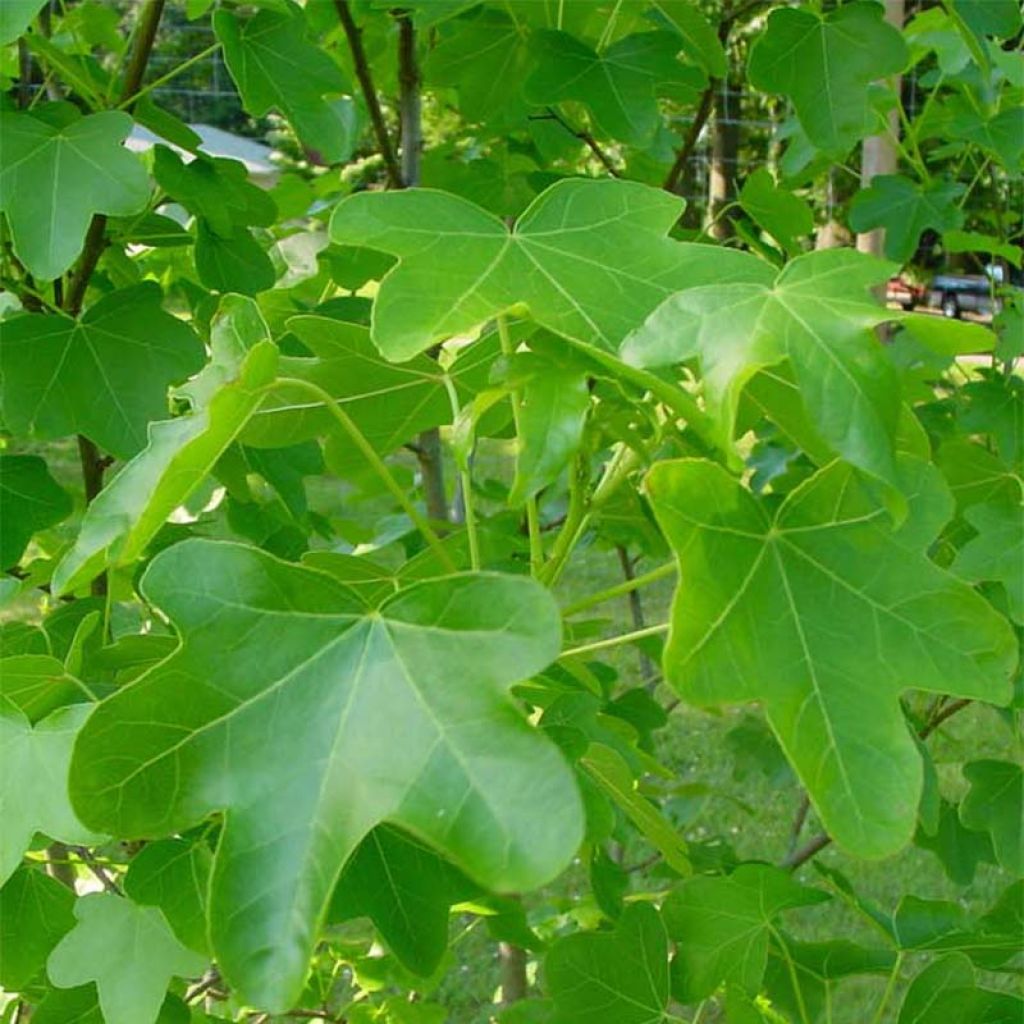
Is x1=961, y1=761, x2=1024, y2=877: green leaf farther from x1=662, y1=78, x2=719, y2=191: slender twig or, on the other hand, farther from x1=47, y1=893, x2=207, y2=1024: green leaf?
x1=47, y1=893, x2=207, y2=1024: green leaf

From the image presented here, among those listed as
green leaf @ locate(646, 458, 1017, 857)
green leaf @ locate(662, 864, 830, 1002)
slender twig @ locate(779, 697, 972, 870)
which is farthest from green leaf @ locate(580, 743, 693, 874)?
slender twig @ locate(779, 697, 972, 870)

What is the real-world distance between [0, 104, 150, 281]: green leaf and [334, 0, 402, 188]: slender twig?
0.31m

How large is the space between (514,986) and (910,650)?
1.17 m

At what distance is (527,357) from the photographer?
0.80 metres

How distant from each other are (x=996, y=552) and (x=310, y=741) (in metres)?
0.82

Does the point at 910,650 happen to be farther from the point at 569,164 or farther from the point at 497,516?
the point at 569,164

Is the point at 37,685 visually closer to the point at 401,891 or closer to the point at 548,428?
the point at 401,891

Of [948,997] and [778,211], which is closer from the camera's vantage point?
[948,997]

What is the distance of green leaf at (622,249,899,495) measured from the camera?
68cm

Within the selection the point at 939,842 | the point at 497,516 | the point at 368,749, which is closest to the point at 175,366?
the point at 497,516

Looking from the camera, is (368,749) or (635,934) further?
(635,934)

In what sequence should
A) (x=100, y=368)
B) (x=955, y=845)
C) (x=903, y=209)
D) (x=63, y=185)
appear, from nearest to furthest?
(x=63, y=185)
(x=100, y=368)
(x=955, y=845)
(x=903, y=209)

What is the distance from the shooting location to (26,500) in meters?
1.45

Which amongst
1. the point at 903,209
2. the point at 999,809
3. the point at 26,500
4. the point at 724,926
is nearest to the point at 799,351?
the point at 724,926
